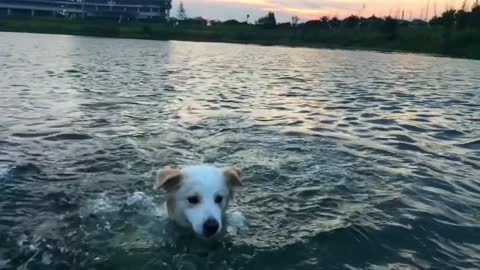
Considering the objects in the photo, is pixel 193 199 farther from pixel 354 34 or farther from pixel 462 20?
pixel 354 34

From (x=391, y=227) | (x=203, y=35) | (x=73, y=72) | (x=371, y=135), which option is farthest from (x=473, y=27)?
(x=391, y=227)

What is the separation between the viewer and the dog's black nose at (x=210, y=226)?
5.26m

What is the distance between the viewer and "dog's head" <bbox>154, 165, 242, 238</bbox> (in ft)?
17.6

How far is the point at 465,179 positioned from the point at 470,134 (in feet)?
13.3

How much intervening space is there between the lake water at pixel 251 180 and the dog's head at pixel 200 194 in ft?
1.28

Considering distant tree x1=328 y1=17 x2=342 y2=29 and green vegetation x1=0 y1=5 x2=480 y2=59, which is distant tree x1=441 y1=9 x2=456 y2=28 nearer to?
green vegetation x1=0 y1=5 x2=480 y2=59

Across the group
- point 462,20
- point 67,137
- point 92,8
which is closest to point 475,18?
point 462,20

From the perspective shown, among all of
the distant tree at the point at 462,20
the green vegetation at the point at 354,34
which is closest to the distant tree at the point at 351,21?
the green vegetation at the point at 354,34

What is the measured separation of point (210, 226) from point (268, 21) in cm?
12390

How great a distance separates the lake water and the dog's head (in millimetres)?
389

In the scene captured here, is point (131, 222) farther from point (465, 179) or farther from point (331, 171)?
point (465, 179)

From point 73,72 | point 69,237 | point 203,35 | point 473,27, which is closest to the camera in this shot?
point 69,237

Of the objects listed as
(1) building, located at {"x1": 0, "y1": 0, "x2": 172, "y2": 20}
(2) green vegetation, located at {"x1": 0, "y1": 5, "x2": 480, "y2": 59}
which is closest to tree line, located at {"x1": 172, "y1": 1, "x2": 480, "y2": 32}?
(2) green vegetation, located at {"x1": 0, "y1": 5, "x2": 480, "y2": 59}

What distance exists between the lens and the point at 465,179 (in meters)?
8.41
